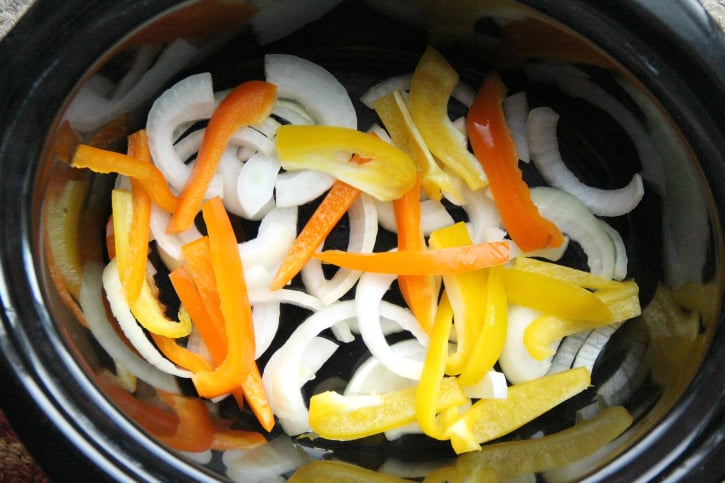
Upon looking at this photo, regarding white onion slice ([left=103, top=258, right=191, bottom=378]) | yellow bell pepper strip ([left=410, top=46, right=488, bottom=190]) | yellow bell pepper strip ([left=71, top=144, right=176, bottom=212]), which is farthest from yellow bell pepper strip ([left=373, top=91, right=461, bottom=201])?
white onion slice ([left=103, top=258, right=191, bottom=378])

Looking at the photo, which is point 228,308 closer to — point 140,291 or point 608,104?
point 140,291

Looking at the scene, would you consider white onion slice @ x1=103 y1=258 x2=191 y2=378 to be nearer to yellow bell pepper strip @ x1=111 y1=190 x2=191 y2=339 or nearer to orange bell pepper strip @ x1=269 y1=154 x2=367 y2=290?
yellow bell pepper strip @ x1=111 y1=190 x2=191 y2=339

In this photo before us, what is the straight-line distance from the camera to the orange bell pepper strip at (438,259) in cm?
98

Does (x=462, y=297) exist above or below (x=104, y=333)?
above

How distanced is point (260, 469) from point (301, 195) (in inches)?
15.7

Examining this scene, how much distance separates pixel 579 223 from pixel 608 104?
187mm

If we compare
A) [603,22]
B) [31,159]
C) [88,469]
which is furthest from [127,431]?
[603,22]

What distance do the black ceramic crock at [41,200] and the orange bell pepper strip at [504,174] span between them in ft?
0.80

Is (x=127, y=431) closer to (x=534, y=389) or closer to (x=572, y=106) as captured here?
(x=534, y=389)

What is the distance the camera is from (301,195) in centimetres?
103

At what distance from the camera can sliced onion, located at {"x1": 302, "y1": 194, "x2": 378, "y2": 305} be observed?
3.43 feet

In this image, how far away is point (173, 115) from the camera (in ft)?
3.32

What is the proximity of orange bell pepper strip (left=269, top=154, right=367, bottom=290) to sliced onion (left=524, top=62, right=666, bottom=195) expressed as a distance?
32cm

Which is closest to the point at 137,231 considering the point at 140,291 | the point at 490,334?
the point at 140,291
